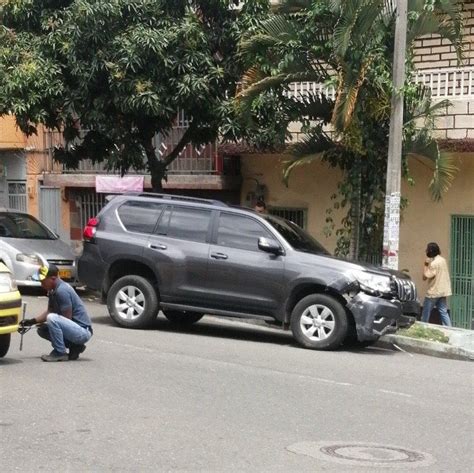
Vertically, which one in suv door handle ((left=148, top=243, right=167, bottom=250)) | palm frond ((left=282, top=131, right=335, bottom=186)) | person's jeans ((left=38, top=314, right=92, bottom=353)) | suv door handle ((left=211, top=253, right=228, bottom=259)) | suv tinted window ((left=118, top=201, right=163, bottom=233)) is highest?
palm frond ((left=282, top=131, right=335, bottom=186))

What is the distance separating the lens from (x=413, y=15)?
1348 cm

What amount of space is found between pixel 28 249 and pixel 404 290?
26.0 feet

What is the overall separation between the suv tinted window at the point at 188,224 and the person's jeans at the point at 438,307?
4.44m

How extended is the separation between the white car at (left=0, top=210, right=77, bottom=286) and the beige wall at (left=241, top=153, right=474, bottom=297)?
4.29m

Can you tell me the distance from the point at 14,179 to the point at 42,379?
16.4 metres

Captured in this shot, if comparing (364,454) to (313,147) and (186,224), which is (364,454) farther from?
(313,147)

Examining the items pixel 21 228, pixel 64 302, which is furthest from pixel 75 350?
pixel 21 228

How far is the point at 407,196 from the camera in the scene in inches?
639

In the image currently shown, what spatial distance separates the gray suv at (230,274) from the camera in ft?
37.0

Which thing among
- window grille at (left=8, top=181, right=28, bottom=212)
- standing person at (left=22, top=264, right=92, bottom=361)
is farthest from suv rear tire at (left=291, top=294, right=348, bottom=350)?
window grille at (left=8, top=181, right=28, bottom=212)

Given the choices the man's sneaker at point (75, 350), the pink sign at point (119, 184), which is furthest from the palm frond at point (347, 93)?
the pink sign at point (119, 184)

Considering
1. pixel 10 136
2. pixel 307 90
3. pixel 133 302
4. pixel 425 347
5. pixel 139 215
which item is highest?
pixel 307 90

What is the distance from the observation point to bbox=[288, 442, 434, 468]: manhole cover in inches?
237

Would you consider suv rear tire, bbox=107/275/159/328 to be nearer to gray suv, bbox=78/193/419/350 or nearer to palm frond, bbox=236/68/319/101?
gray suv, bbox=78/193/419/350
